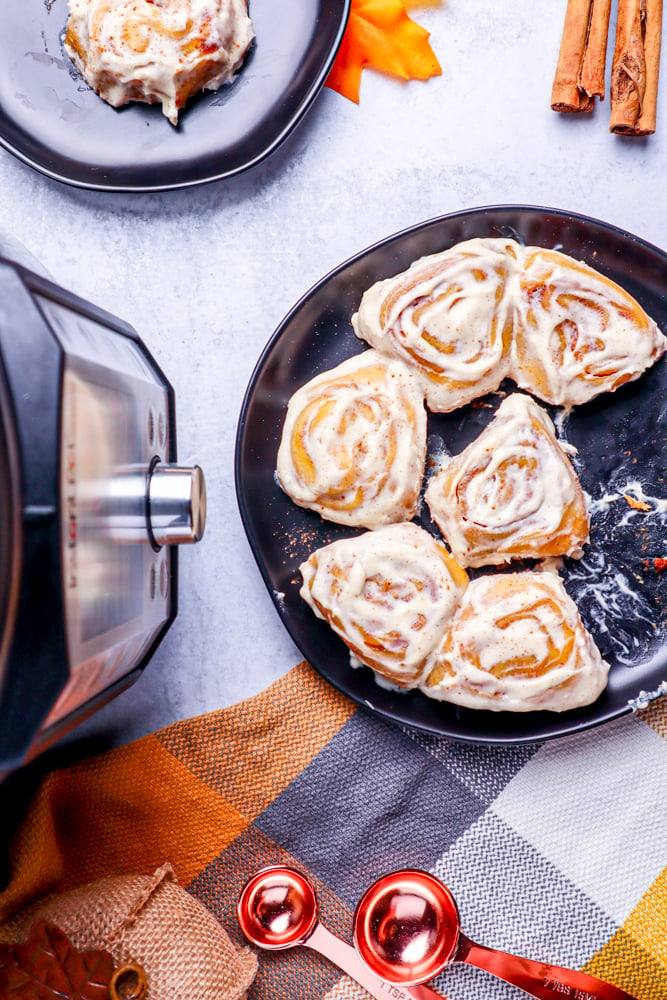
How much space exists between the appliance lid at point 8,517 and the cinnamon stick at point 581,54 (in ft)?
3.99

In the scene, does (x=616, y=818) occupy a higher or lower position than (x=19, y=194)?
lower

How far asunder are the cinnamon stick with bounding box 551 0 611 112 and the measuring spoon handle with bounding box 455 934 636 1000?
1.46m

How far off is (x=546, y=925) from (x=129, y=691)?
2.70ft

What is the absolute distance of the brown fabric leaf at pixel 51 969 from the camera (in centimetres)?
122

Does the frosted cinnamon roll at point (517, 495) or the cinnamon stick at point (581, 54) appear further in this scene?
the cinnamon stick at point (581, 54)

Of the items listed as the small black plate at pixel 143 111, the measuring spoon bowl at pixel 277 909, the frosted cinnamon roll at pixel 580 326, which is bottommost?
the measuring spoon bowl at pixel 277 909

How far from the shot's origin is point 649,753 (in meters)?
1.52

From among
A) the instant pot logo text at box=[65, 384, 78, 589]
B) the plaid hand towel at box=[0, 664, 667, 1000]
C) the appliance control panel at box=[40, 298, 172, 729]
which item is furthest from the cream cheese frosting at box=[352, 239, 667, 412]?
the instant pot logo text at box=[65, 384, 78, 589]

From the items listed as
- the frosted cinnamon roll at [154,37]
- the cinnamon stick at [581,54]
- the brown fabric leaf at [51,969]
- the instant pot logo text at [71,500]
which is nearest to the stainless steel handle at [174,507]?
the instant pot logo text at [71,500]

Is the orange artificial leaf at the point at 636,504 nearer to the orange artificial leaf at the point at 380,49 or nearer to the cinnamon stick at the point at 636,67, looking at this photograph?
the cinnamon stick at the point at 636,67

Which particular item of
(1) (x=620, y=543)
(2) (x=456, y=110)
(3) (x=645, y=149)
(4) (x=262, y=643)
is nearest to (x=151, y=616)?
(4) (x=262, y=643)

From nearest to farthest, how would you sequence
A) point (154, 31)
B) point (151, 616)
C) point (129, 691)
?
point (151, 616), point (154, 31), point (129, 691)

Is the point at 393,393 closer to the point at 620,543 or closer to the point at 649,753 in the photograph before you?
the point at 620,543

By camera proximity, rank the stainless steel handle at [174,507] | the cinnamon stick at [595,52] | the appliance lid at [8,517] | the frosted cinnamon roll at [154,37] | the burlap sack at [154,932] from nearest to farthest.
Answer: the appliance lid at [8,517] → the stainless steel handle at [174,507] → the burlap sack at [154,932] → the frosted cinnamon roll at [154,37] → the cinnamon stick at [595,52]
